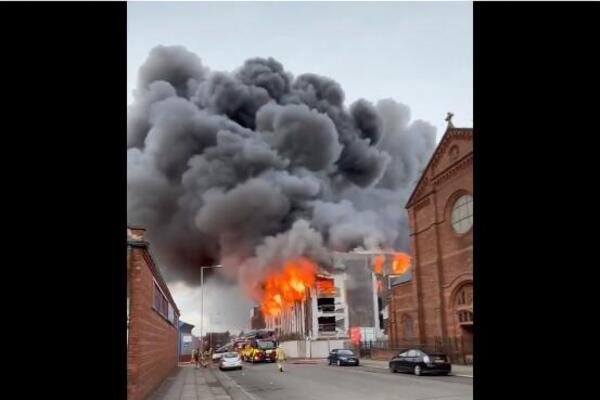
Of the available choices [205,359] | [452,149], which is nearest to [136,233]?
[452,149]

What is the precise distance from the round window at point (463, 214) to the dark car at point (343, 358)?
9.26m

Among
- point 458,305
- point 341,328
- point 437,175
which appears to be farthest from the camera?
point 341,328

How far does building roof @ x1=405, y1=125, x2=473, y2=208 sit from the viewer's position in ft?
98.0

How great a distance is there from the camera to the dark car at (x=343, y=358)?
31.3 meters

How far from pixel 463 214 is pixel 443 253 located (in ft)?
9.49

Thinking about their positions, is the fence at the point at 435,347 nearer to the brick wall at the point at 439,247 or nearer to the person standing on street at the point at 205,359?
the brick wall at the point at 439,247

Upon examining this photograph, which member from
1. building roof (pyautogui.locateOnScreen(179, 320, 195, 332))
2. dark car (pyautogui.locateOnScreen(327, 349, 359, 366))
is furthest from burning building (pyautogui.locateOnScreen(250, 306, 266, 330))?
dark car (pyautogui.locateOnScreen(327, 349, 359, 366))

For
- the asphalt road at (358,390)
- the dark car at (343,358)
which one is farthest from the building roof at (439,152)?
the asphalt road at (358,390)

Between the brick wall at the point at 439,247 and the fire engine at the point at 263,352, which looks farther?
the fire engine at the point at 263,352
